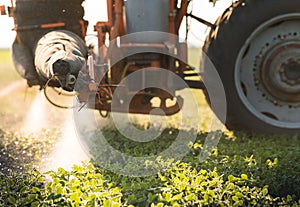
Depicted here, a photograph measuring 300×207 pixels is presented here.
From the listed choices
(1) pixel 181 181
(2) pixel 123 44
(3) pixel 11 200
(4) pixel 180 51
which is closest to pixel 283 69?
(4) pixel 180 51

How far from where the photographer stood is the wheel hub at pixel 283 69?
18.2 ft

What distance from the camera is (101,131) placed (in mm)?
6461

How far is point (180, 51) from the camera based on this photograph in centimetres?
580

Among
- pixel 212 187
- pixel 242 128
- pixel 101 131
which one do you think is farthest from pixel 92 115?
pixel 212 187

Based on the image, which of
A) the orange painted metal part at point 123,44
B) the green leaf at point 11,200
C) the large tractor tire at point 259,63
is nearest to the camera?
the green leaf at point 11,200

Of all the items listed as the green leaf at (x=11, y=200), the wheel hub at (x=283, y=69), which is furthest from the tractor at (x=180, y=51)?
the green leaf at (x=11, y=200)

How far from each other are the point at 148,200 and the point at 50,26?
9.47 ft

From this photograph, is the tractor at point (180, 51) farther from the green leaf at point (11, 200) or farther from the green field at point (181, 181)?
the green leaf at point (11, 200)

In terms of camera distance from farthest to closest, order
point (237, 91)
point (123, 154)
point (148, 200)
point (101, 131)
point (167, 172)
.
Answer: point (101, 131)
point (237, 91)
point (123, 154)
point (167, 172)
point (148, 200)

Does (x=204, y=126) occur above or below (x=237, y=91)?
below

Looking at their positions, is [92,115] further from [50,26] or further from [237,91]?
[237,91]

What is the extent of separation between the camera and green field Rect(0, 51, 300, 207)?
→ 140 inches

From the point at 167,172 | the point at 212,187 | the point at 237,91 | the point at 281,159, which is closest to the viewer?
the point at 212,187

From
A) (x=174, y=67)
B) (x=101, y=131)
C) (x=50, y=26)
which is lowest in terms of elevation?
(x=101, y=131)
